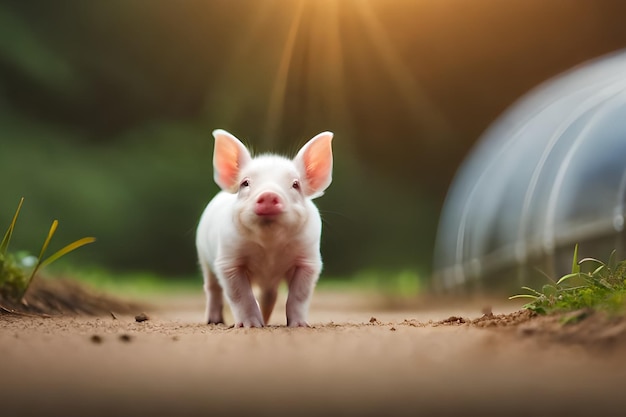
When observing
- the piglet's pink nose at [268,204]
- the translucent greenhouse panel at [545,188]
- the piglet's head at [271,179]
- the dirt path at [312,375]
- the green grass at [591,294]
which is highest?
the translucent greenhouse panel at [545,188]

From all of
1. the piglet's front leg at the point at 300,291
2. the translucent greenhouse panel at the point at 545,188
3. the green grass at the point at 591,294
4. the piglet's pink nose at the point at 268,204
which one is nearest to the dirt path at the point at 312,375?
the green grass at the point at 591,294

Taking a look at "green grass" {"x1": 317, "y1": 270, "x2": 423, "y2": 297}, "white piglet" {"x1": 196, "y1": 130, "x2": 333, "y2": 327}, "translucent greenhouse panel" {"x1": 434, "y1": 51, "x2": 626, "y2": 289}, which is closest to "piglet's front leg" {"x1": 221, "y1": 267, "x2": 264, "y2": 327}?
"white piglet" {"x1": 196, "y1": 130, "x2": 333, "y2": 327}

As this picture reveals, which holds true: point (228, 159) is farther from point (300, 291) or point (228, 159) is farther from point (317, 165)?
point (300, 291)

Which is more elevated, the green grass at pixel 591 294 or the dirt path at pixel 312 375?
the green grass at pixel 591 294

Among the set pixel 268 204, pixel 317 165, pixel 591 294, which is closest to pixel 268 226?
pixel 268 204

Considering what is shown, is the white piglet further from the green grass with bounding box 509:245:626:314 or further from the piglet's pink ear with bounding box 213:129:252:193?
the green grass with bounding box 509:245:626:314

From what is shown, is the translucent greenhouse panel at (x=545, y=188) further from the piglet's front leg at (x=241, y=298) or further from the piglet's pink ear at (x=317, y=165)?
the piglet's front leg at (x=241, y=298)
